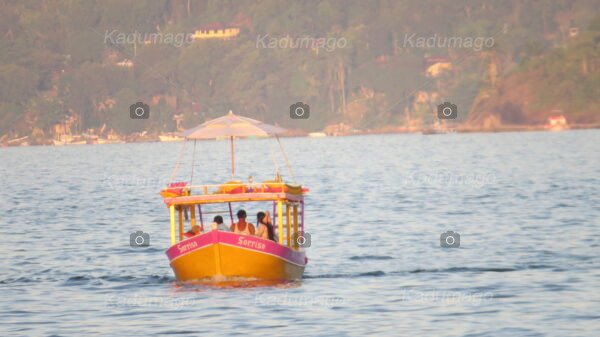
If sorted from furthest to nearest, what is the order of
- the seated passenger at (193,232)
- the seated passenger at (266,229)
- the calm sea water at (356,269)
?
the seated passenger at (193,232) < the seated passenger at (266,229) < the calm sea water at (356,269)

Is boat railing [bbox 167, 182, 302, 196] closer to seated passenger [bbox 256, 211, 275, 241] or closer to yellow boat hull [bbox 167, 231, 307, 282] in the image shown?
seated passenger [bbox 256, 211, 275, 241]

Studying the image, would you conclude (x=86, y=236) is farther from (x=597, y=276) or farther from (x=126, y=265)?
(x=597, y=276)

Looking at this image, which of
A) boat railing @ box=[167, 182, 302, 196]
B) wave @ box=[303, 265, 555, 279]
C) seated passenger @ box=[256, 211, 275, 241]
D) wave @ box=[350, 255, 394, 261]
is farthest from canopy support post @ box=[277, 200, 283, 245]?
wave @ box=[350, 255, 394, 261]

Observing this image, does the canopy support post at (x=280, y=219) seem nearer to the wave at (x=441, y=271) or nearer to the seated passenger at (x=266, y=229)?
the seated passenger at (x=266, y=229)

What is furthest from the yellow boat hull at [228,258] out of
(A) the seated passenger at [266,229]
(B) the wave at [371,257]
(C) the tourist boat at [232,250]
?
(B) the wave at [371,257]

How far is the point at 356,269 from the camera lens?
144 ft

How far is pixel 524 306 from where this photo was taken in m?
34.5

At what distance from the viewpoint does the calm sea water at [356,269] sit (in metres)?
32.8

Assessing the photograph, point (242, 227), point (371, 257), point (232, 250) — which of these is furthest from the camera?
point (371, 257)

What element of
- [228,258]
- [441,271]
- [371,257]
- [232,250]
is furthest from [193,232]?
[371,257]

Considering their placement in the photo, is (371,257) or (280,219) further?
(371,257)

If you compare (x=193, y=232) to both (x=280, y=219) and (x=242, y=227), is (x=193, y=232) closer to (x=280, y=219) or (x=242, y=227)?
(x=242, y=227)

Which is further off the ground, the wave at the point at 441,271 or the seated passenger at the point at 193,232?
the seated passenger at the point at 193,232

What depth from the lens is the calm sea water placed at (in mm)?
32812
